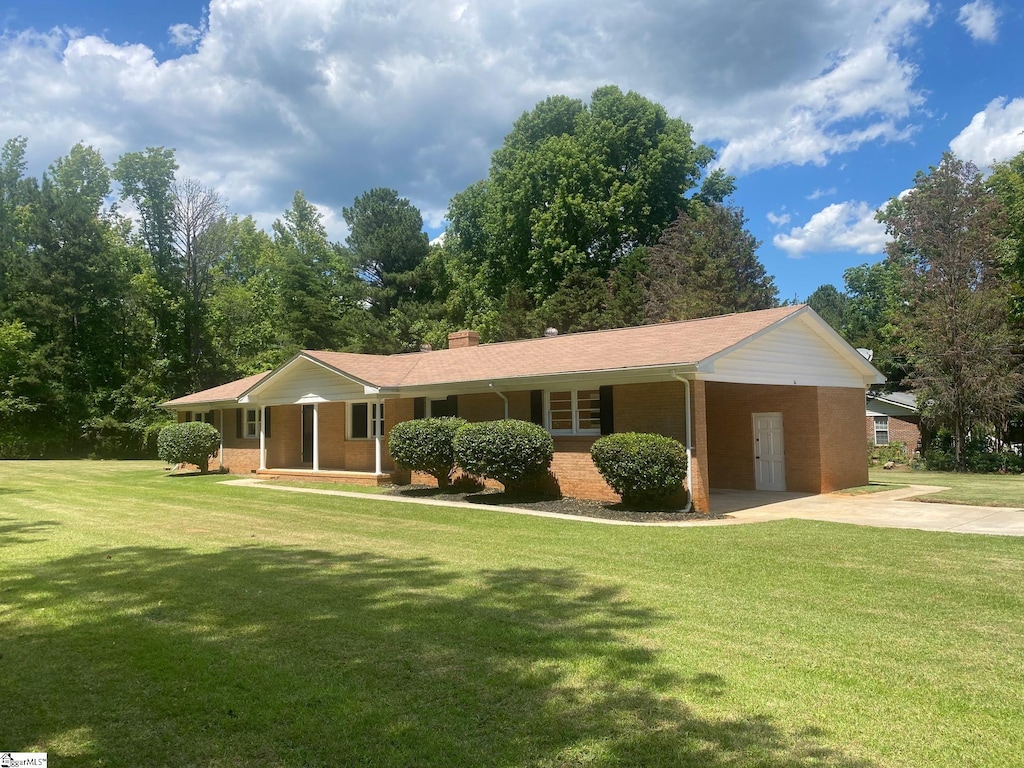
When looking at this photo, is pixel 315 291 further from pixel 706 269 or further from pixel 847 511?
pixel 847 511

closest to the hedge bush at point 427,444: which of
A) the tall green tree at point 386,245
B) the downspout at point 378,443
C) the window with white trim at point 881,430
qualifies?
the downspout at point 378,443

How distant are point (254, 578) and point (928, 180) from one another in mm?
40008

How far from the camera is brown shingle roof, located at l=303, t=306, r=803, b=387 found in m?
14.7

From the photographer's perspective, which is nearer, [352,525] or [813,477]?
[352,525]

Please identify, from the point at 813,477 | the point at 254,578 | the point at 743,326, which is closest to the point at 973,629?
the point at 254,578

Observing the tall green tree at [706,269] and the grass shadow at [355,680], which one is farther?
the tall green tree at [706,269]

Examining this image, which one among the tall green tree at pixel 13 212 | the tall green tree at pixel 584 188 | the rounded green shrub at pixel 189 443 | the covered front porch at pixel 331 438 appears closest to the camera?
the covered front porch at pixel 331 438

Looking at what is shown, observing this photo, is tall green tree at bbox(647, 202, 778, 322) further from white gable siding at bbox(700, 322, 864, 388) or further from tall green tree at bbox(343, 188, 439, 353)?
tall green tree at bbox(343, 188, 439, 353)

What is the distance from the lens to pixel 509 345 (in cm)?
2239

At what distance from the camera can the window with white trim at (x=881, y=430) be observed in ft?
118

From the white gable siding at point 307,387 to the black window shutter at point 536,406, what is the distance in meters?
5.99

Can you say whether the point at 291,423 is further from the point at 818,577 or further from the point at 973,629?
the point at 973,629

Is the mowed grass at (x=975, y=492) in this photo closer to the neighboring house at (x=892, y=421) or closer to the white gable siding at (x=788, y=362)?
the white gable siding at (x=788, y=362)

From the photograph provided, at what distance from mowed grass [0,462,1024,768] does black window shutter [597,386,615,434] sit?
5542 mm
